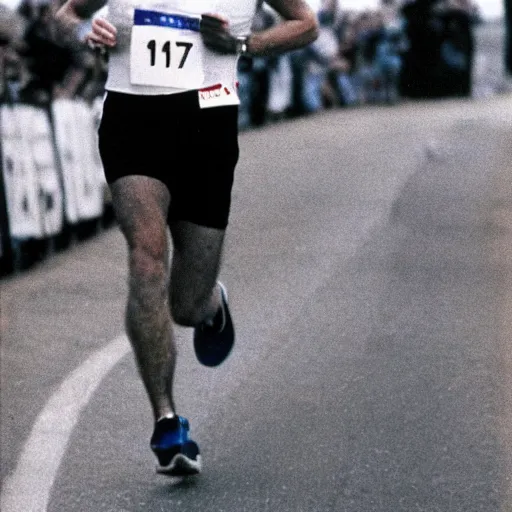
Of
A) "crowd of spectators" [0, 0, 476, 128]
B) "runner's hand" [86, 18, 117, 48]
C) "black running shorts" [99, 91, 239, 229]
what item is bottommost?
"crowd of spectators" [0, 0, 476, 128]

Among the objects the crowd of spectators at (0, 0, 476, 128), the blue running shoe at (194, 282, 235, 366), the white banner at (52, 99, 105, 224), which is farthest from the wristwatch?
the crowd of spectators at (0, 0, 476, 128)

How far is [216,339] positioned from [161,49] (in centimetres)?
134

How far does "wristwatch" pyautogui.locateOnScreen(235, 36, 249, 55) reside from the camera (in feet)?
18.6

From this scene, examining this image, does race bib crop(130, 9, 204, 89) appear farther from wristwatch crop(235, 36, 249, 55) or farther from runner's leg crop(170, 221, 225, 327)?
runner's leg crop(170, 221, 225, 327)

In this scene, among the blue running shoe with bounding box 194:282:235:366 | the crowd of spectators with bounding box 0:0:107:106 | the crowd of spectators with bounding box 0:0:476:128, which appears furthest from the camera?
the crowd of spectators with bounding box 0:0:476:128

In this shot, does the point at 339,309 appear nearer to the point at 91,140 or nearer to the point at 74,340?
the point at 74,340

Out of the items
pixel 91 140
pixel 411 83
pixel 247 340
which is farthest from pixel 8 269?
pixel 411 83

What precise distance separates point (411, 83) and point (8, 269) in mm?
24487

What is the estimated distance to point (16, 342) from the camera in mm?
8516

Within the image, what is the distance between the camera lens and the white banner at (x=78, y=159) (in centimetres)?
1230

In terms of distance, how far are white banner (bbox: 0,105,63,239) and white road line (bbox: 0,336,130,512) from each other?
3.10 metres

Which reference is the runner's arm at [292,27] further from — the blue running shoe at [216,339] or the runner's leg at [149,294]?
the blue running shoe at [216,339]

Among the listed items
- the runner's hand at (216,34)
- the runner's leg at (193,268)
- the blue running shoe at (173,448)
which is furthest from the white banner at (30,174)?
the blue running shoe at (173,448)

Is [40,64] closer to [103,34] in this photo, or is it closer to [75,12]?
[75,12]
